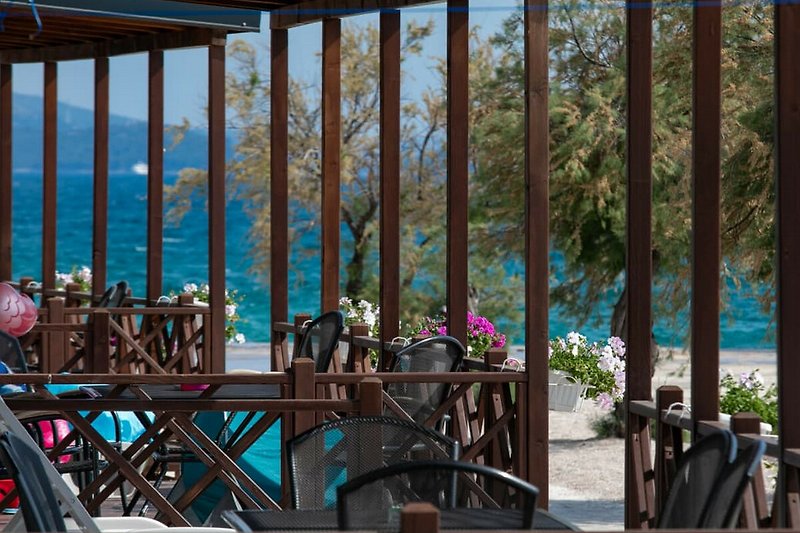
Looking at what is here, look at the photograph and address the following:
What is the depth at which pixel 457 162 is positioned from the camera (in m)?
5.75

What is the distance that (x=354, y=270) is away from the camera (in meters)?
22.7

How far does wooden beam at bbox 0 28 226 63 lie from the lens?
26.5 ft

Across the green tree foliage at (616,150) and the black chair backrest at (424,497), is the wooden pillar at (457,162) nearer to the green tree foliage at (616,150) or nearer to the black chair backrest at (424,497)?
the black chair backrest at (424,497)

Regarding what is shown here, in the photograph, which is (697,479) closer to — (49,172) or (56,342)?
(56,342)

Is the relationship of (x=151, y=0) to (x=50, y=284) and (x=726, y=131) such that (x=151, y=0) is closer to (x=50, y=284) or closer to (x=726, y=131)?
(x=50, y=284)

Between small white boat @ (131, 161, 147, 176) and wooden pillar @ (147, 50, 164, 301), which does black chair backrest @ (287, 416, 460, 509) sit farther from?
small white boat @ (131, 161, 147, 176)

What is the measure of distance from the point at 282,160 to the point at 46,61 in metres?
A: 2.87

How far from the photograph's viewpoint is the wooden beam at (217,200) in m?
8.11

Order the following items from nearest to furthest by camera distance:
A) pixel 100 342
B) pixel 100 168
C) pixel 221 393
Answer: pixel 221 393
pixel 100 342
pixel 100 168

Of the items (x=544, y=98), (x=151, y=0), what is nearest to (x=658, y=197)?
(x=151, y=0)

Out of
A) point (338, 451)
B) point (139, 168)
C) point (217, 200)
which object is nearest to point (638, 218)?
point (338, 451)

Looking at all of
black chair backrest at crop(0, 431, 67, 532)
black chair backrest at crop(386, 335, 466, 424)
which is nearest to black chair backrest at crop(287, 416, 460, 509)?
black chair backrest at crop(0, 431, 67, 532)

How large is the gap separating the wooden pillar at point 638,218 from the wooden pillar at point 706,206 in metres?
0.37

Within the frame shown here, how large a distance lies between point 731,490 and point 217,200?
6.18m
